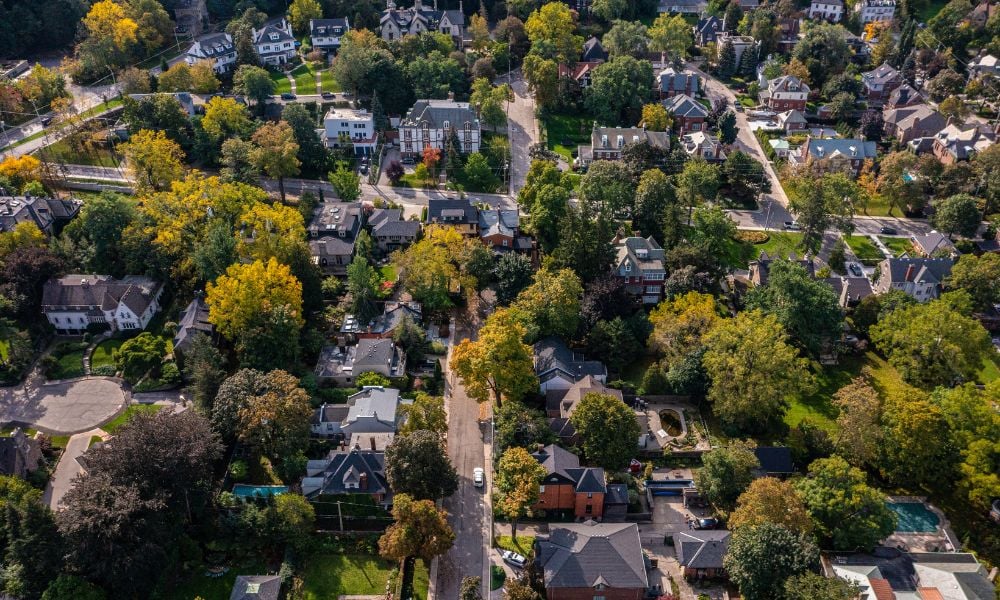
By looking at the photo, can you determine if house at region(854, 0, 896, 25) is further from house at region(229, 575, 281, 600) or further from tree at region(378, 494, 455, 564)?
house at region(229, 575, 281, 600)

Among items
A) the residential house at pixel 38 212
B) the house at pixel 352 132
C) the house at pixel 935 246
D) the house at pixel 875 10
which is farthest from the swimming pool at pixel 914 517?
the house at pixel 875 10

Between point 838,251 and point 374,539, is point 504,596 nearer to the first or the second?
point 374,539

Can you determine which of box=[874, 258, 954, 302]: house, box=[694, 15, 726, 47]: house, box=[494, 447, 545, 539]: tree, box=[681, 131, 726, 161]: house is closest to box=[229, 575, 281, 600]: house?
box=[494, 447, 545, 539]: tree

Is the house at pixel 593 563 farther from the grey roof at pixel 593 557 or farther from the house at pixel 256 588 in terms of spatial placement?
the house at pixel 256 588

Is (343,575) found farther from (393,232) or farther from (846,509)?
(393,232)

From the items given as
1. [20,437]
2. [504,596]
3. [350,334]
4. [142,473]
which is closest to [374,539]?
[504,596]

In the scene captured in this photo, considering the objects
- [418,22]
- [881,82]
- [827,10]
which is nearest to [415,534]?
[418,22]
